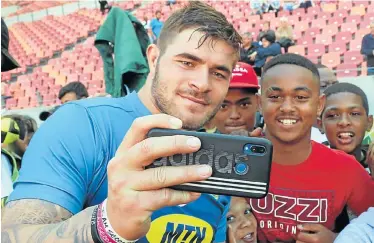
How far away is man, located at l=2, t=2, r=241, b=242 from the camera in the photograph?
2.61 feet

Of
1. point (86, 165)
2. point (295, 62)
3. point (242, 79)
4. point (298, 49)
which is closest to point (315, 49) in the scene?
point (298, 49)

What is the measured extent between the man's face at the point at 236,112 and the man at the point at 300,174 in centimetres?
46

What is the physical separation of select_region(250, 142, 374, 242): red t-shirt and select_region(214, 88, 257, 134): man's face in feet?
2.14

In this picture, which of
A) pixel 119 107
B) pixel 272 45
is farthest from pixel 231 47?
pixel 272 45

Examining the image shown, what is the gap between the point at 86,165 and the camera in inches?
43.5

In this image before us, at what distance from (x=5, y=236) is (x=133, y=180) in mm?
375

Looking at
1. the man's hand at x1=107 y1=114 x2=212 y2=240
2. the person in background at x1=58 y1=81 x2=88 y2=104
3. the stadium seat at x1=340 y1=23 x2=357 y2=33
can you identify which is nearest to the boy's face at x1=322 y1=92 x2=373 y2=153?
the man's hand at x1=107 y1=114 x2=212 y2=240

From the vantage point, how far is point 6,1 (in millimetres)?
25047

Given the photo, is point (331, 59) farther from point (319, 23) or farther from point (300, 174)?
point (300, 174)

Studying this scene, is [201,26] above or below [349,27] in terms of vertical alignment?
above

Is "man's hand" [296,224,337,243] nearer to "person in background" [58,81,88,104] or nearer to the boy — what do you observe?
the boy

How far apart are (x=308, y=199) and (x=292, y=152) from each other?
0.71 ft

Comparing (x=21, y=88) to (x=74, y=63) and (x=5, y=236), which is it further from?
(x=5, y=236)

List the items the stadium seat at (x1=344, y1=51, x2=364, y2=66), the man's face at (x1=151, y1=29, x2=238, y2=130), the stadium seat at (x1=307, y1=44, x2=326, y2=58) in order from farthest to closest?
the stadium seat at (x1=307, y1=44, x2=326, y2=58) → the stadium seat at (x1=344, y1=51, x2=364, y2=66) → the man's face at (x1=151, y1=29, x2=238, y2=130)
